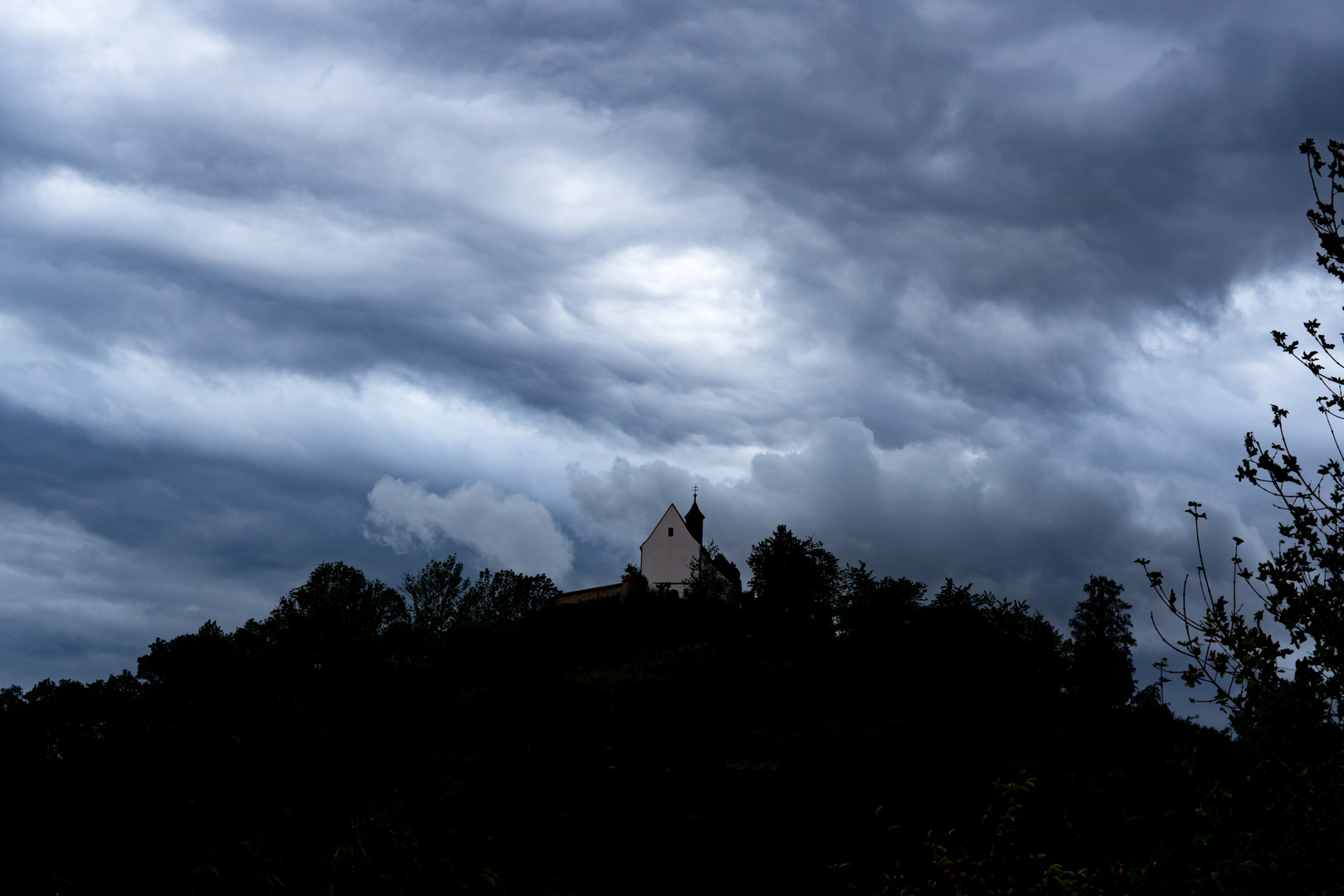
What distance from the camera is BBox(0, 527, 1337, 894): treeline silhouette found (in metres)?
6.06

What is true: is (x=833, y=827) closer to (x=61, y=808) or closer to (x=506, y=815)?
(x=506, y=815)

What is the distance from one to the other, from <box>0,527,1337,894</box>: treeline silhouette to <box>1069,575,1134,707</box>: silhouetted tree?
0.26 meters

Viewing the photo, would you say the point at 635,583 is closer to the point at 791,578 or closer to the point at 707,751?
the point at 791,578

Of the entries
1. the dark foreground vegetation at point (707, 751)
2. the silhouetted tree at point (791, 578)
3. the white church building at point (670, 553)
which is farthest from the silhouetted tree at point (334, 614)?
the silhouetted tree at point (791, 578)

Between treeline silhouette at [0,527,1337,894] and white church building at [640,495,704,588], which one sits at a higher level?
white church building at [640,495,704,588]

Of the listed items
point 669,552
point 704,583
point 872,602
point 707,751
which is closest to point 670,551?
point 669,552

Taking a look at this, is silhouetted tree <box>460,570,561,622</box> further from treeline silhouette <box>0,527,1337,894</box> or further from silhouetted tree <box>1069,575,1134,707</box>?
silhouetted tree <box>1069,575,1134,707</box>

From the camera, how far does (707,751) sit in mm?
30906

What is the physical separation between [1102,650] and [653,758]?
112 feet

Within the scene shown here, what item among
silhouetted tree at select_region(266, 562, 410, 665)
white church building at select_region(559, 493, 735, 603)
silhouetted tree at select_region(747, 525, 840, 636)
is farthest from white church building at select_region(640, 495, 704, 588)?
silhouetted tree at select_region(266, 562, 410, 665)

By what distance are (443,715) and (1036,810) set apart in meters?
22.5

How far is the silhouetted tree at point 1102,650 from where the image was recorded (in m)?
36.1

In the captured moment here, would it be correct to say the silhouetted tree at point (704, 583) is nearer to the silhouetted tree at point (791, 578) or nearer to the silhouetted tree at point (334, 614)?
the silhouetted tree at point (791, 578)

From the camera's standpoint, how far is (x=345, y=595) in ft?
221
